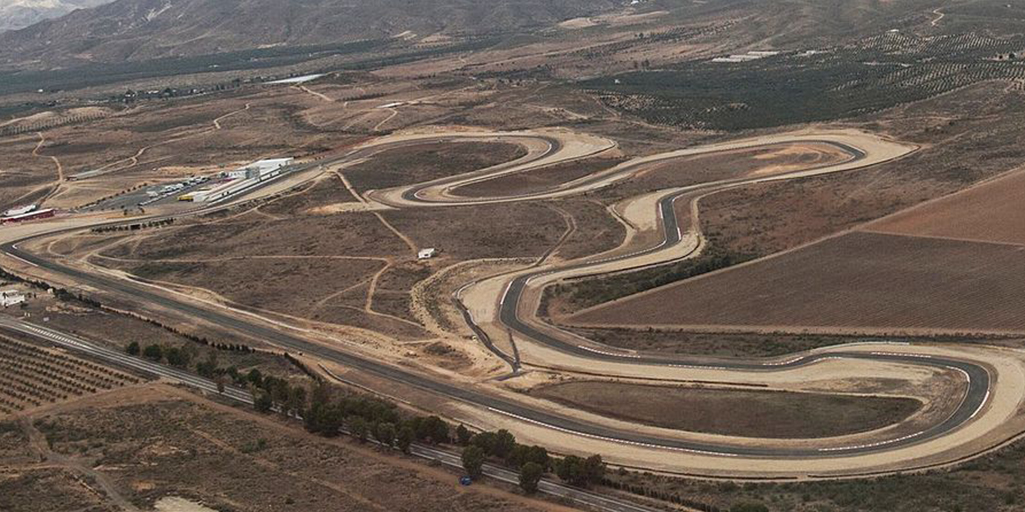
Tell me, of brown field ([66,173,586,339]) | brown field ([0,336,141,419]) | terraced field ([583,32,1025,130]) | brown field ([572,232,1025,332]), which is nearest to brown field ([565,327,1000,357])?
brown field ([572,232,1025,332])

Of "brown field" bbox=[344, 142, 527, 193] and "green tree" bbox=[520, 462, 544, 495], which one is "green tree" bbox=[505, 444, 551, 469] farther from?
"brown field" bbox=[344, 142, 527, 193]

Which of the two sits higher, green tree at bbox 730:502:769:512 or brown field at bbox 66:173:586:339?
brown field at bbox 66:173:586:339

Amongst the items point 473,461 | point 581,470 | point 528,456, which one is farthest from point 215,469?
point 581,470

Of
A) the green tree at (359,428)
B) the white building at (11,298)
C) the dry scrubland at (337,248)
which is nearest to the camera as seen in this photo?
the green tree at (359,428)

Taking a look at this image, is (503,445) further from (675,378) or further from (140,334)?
(140,334)

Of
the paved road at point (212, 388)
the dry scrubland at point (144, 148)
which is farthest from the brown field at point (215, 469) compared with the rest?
the dry scrubland at point (144, 148)

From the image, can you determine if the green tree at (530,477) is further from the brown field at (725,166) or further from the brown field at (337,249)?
the brown field at (725,166)

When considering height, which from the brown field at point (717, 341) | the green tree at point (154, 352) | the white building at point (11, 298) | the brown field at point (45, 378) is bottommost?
the brown field at point (717, 341)
